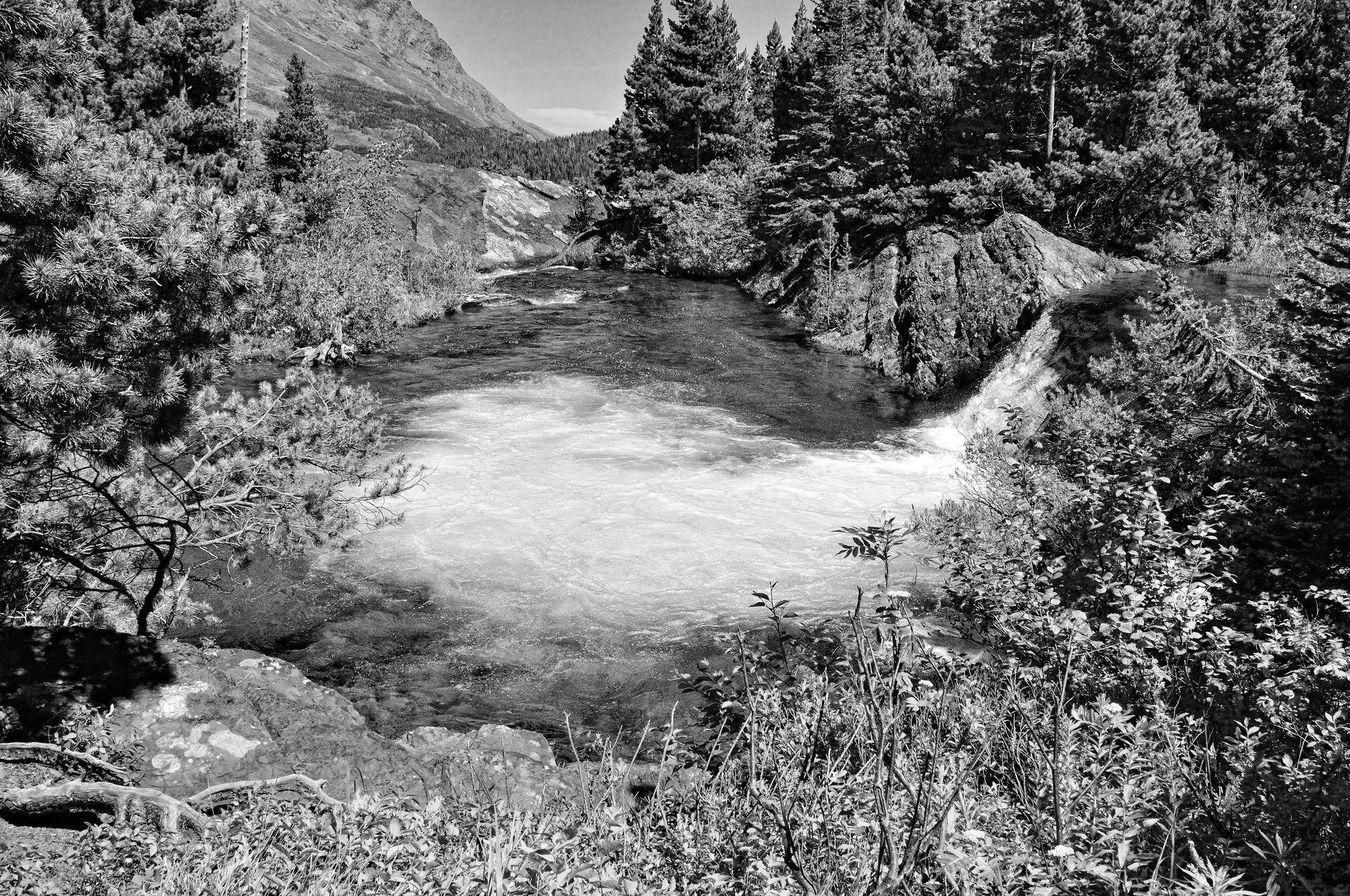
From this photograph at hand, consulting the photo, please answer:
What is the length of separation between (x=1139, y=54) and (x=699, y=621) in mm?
24853

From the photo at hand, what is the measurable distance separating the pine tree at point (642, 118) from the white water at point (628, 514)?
32.9 metres

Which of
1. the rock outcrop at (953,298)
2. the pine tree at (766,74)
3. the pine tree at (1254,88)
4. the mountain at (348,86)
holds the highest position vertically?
the mountain at (348,86)

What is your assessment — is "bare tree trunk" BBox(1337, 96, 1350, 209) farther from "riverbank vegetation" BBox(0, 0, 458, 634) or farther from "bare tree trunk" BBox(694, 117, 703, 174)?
"riverbank vegetation" BBox(0, 0, 458, 634)

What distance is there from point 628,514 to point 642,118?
38.9m

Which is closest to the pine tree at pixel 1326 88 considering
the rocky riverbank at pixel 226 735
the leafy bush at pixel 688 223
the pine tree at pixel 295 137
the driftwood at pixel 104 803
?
the leafy bush at pixel 688 223

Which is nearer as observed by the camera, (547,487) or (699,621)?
(699,621)

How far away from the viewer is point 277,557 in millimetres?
8766

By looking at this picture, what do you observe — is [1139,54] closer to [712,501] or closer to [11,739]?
[712,501]

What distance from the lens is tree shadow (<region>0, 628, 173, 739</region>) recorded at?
4.28 m

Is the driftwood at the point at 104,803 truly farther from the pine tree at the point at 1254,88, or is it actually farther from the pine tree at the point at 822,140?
the pine tree at the point at 1254,88

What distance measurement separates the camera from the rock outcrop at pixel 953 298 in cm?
1695

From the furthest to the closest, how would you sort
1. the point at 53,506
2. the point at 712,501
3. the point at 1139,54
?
1. the point at 1139,54
2. the point at 712,501
3. the point at 53,506

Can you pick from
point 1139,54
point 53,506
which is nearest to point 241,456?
point 53,506

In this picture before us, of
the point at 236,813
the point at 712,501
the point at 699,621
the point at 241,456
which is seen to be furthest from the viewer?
the point at 712,501
